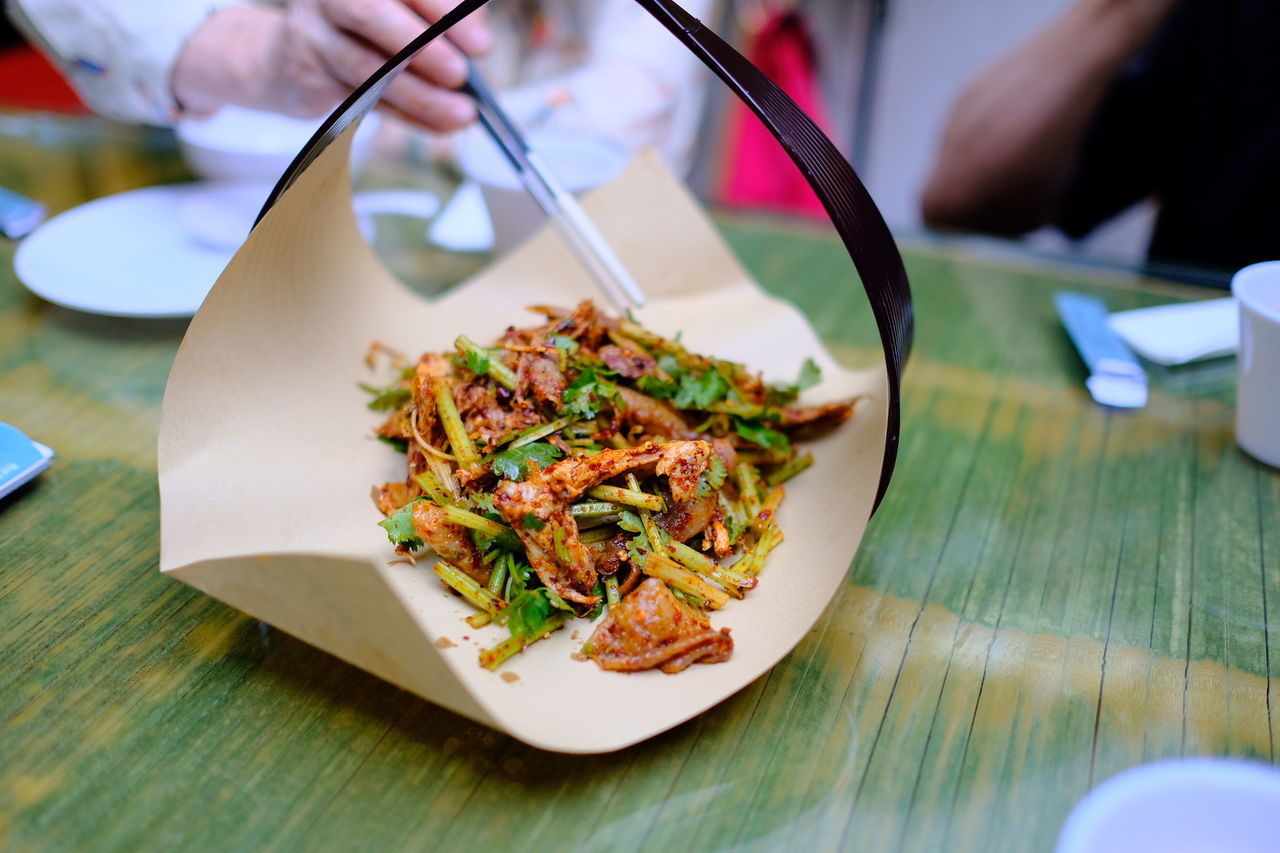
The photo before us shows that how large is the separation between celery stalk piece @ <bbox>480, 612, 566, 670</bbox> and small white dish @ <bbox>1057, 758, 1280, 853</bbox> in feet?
1.67

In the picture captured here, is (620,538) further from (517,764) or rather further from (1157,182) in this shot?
(1157,182)

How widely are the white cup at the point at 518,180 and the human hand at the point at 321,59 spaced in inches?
6.0

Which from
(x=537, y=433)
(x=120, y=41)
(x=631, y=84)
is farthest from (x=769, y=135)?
(x=537, y=433)

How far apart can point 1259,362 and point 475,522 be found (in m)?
1.09

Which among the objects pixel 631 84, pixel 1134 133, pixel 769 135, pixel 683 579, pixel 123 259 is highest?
pixel 123 259

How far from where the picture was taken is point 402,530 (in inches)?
40.5

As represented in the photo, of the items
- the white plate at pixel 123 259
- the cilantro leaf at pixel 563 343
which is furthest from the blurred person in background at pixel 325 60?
the cilantro leaf at pixel 563 343

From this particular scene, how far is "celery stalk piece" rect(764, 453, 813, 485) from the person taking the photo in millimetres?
1225

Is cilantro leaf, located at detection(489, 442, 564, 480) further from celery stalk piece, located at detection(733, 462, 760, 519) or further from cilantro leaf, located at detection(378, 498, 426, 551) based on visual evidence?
celery stalk piece, located at detection(733, 462, 760, 519)

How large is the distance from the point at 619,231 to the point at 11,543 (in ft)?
3.28

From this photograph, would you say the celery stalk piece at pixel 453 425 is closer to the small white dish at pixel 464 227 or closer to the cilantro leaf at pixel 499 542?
the cilantro leaf at pixel 499 542

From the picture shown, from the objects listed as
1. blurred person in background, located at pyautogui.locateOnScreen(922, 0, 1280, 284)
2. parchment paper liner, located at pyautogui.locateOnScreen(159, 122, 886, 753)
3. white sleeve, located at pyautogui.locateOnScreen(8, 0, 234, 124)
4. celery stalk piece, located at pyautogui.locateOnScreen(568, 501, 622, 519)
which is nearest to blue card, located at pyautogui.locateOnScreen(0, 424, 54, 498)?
parchment paper liner, located at pyautogui.locateOnScreen(159, 122, 886, 753)

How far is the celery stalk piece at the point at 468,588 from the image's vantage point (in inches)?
38.5

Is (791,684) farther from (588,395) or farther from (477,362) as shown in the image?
(477,362)
